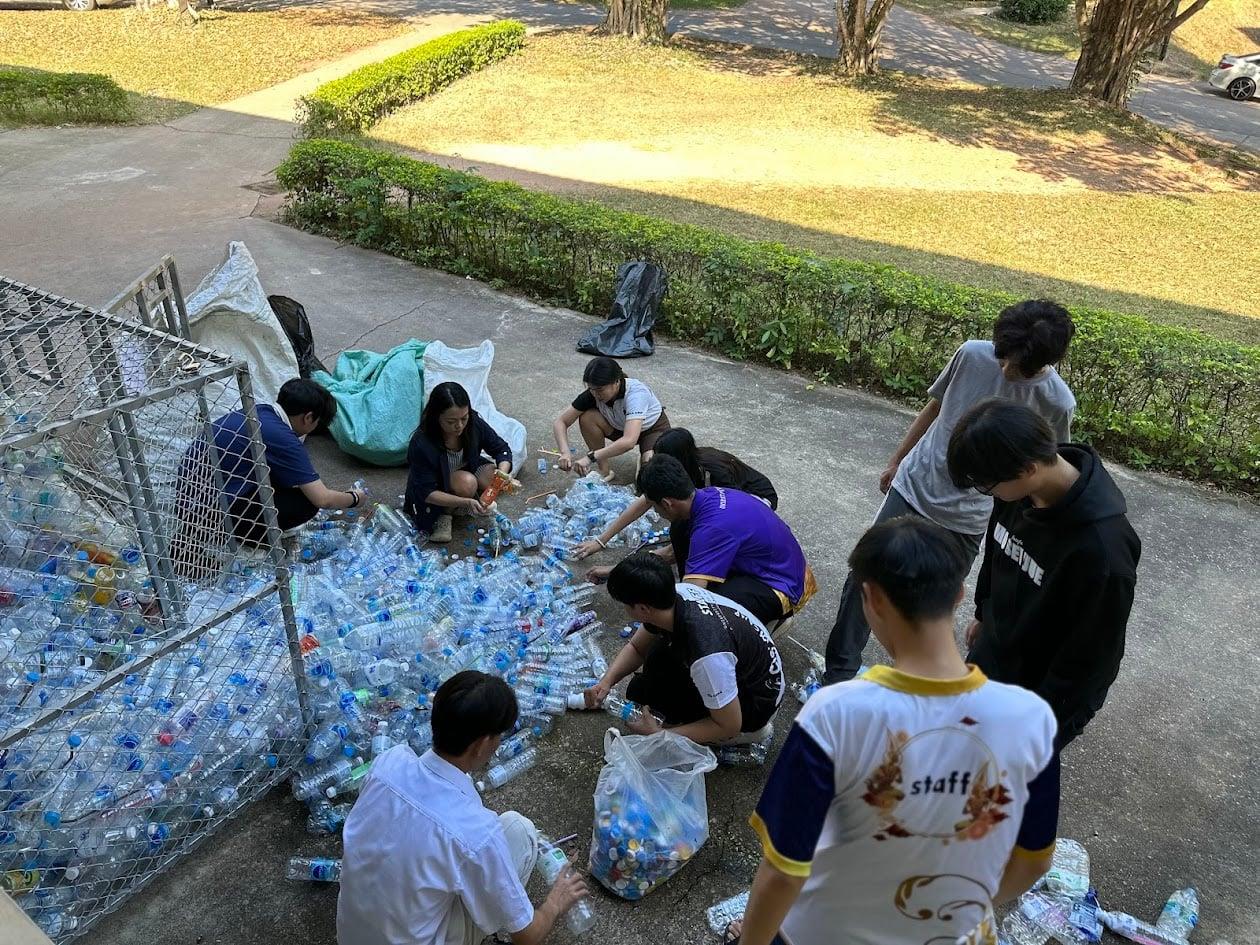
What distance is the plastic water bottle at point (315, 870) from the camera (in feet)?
10.5

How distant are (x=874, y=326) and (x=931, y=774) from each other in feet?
19.1

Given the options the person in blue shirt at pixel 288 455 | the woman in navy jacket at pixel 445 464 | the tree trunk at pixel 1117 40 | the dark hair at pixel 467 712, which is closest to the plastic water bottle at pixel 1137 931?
the dark hair at pixel 467 712

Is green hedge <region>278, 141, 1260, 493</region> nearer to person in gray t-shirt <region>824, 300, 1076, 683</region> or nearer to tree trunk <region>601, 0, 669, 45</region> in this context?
person in gray t-shirt <region>824, 300, 1076, 683</region>

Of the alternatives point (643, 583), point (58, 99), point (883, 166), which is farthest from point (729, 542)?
point (58, 99)

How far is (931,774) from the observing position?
1.79 m

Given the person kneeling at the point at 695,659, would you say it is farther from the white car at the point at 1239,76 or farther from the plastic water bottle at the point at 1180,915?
the white car at the point at 1239,76

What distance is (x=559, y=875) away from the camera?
10.2ft

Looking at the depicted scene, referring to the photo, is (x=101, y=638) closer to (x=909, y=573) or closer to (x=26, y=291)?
(x=26, y=291)

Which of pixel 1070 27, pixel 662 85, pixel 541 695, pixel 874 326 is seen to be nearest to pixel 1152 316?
pixel 874 326

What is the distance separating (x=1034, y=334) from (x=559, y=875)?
2545 mm

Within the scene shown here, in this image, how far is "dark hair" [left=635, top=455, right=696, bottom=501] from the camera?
3914 millimetres

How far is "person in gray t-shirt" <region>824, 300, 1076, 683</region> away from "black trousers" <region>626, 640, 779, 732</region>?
570 millimetres

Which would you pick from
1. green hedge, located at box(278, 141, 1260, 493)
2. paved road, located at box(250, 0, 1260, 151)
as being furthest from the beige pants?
paved road, located at box(250, 0, 1260, 151)

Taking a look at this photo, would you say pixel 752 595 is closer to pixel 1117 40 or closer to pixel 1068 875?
pixel 1068 875
